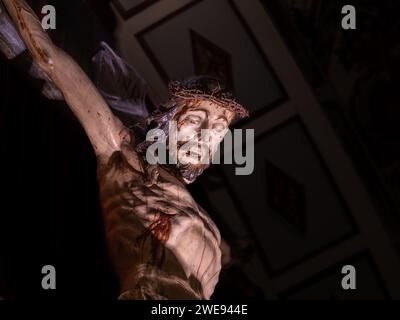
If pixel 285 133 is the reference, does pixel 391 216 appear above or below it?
below

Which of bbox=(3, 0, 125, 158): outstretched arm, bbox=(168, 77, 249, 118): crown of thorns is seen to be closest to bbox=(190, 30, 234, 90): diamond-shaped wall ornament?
bbox=(168, 77, 249, 118): crown of thorns

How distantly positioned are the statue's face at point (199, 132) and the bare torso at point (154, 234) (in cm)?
13

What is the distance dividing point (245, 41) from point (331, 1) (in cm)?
47

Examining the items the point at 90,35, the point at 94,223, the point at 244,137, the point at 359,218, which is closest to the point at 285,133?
the point at 244,137

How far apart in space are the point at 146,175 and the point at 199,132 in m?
0.26

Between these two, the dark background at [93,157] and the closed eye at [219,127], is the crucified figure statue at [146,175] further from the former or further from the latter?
the dark background at [93,157]

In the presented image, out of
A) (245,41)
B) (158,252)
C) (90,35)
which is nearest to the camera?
(158,252)

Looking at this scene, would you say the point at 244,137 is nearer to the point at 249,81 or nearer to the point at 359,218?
Answer: the point at 249,81

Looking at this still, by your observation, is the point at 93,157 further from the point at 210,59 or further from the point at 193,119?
the point at 210,59

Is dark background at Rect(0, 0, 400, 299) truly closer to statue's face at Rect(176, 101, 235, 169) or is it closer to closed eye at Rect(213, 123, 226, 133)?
statue's face at Rect(176, 101, 235, 169)

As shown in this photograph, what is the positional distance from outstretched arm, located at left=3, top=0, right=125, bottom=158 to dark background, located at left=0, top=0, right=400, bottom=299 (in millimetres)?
152

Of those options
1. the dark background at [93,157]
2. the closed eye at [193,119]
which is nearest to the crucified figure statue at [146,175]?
the closed eye at [193,119]

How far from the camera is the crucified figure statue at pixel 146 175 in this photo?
310 centimetres

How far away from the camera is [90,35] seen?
13.8 feet
